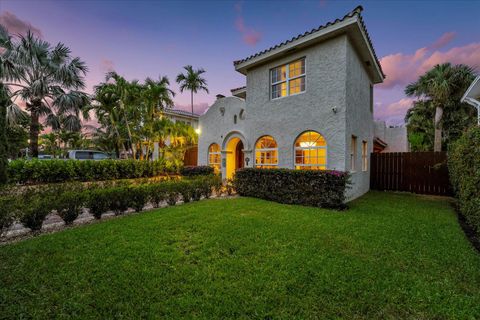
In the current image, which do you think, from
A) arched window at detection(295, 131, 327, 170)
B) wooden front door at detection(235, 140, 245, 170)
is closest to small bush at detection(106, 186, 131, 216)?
arched window at detection(295, 131, 327, 170)

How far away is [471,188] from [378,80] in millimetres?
10207

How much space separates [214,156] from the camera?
14062 millimetres

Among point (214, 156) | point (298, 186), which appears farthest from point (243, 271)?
point (214, 156)

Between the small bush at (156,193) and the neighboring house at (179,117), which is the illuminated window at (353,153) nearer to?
the small bush at (156,193)

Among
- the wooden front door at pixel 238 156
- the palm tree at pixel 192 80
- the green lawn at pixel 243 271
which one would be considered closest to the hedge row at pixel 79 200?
the green lawn at pixel 243 271

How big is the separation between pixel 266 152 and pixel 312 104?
3335mm

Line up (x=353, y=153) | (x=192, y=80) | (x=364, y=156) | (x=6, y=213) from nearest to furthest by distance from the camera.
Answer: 1. (x=6, y=213)
2. (x=353, y=153)
3. (x=364, y=156)
4. (x=192, y=80)

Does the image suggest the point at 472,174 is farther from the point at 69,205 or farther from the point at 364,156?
the point at 69,205

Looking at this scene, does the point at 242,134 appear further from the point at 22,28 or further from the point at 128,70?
the point at 22,28

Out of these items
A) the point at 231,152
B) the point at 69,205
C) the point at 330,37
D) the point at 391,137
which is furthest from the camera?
the point at 391,137

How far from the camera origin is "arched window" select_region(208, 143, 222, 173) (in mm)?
13764

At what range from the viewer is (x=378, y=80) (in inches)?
492

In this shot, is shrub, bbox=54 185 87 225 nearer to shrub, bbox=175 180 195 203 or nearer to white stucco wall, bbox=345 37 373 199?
shrub, bbox=175 180 195 203

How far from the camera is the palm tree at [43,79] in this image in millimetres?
12414
